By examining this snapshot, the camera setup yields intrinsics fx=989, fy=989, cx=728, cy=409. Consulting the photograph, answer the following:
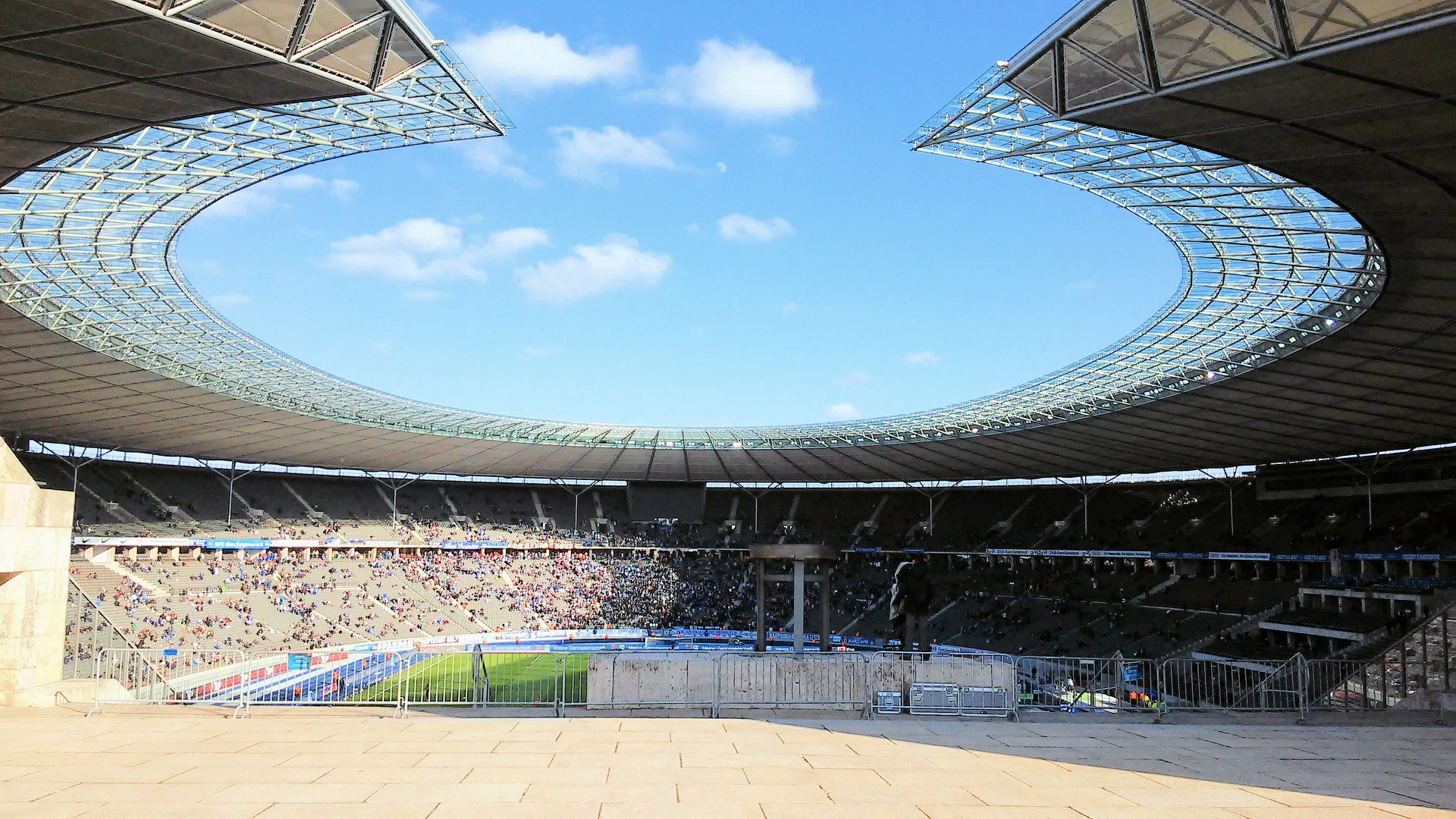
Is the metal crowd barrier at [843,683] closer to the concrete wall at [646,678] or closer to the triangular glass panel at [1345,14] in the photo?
the concrete wall at [646,678]

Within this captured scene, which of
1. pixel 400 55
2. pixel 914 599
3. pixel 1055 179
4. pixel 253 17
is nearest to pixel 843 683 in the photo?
pixel 914 599

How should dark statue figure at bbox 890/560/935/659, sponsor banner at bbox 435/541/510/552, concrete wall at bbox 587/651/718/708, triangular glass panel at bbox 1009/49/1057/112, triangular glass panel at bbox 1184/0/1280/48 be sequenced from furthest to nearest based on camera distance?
sponsor banner at bbox 435/541/510/552 → dark statue figure at bbox 890/560/935/659 → concrete wall at bbox 587/651/718/708 → triangular glass panel at bbox 1009/49/1057/112 → triangular glass panel at bbox 1184/0/1280/48

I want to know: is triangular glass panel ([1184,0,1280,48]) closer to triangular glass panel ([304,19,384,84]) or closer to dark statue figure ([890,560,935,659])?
triangular glass panel ([304,19,384,84])

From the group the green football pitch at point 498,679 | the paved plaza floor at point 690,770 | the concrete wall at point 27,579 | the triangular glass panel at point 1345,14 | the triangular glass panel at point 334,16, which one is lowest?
the green football pitch at point 498,679

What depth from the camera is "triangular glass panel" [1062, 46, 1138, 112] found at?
1566 centimetres

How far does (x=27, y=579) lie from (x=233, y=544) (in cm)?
5587

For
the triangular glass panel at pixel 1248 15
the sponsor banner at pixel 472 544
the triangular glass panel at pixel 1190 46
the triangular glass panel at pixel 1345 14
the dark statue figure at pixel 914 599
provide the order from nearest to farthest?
1. the triangular glass panel at pixel 1345 14
2. the triangular glass panel at pixel 1248 15
3. the triangular glass panel at pixel 1190 46
4. the dark statue figure at pixel 914 599
5. the sponsor banner at pixel 472 544

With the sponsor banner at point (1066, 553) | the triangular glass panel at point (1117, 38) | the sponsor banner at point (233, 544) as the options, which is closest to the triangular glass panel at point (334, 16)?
the triangular glass panel at point (1117, 38)

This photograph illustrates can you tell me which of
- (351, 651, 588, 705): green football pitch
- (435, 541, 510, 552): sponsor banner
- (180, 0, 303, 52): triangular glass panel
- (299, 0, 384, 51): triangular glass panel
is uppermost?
(299, 0, 384, 51): triangular glass panel

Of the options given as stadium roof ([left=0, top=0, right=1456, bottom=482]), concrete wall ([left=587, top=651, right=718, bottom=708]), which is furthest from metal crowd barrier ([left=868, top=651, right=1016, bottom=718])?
stadium roof ([left=0, top=0, right=1456, bottom=482])

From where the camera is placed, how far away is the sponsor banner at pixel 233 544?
66188 millimetres

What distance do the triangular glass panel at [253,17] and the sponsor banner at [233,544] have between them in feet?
197

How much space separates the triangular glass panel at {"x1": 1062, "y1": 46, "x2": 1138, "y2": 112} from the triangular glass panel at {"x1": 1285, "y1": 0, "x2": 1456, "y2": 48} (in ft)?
8.20

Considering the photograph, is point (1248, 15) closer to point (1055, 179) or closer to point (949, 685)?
point (1055, 179)
